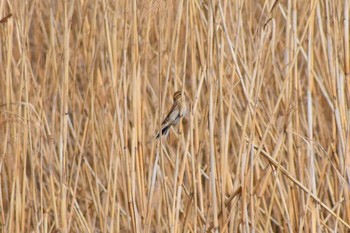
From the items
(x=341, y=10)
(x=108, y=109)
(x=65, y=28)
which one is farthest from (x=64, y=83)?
(x=341, y=10)

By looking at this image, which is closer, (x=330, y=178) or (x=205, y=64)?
(x=205, y=64)

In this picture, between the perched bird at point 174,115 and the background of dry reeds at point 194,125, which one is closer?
the background of dry reeds at point 194,125

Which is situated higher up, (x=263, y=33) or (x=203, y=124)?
(x=263, y=33)

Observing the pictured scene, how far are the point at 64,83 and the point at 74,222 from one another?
56 centimetres

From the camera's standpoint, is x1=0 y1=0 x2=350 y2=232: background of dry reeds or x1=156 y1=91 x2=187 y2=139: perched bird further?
x1=156 y1=91 x2=187 y2=139: perched bird

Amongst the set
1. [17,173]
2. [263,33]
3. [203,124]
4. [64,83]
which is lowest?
[17,173]

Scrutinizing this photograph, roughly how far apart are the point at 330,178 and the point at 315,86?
0.55 m

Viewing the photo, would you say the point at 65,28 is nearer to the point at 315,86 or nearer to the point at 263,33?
the point at 263,33

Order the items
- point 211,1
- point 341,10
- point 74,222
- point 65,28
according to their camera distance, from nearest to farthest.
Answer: point 211,1 → point 65,28 → point 341,10 → point 74,222

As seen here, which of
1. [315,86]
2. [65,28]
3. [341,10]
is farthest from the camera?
[315,86]

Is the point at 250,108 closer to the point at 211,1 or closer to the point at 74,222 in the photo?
the point at 211,1

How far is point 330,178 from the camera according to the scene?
221 cm

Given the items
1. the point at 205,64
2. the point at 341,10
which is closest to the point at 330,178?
the point at 341,10

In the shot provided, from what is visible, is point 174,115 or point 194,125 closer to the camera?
point 194,125
